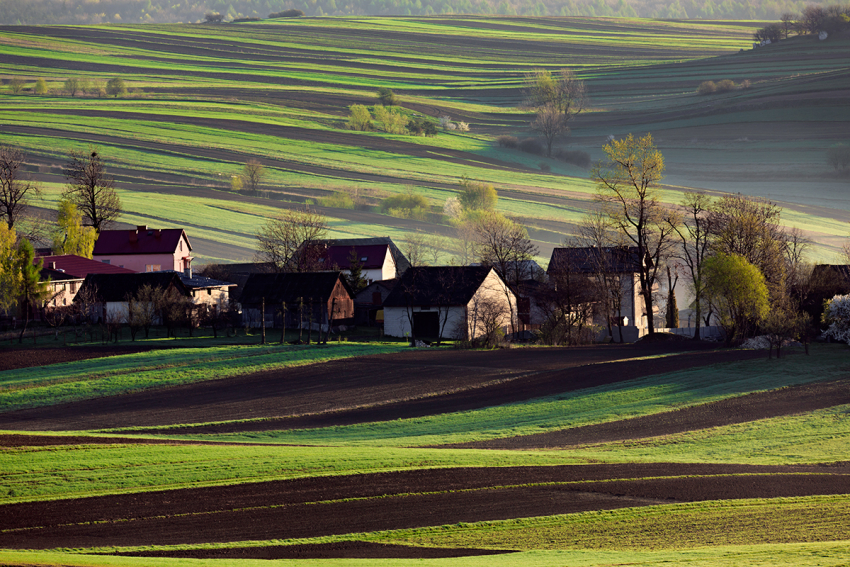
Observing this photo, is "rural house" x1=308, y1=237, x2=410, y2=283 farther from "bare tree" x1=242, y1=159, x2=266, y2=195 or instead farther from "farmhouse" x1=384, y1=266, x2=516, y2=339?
"bare tree" x1=242, y1=159, x2=266, y2=195

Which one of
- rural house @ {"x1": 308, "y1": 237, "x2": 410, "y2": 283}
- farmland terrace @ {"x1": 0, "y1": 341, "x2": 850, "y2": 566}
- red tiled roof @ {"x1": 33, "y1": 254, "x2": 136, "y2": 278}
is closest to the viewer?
farmland terrace @ {"x1": 0, "y1": 341, "x2": 850, "y2": 566}

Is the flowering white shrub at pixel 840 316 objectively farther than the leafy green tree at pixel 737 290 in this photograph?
No

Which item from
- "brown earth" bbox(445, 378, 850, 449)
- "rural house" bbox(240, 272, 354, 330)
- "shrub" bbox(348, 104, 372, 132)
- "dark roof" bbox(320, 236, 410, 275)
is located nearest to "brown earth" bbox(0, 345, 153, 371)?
"rural house" bbox(240, 272, 354, 330)

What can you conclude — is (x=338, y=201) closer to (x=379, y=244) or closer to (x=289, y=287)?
(x=379, y=244)

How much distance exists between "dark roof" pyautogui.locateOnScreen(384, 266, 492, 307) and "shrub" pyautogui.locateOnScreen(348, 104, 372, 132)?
12654 centimetres

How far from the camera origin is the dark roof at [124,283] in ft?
245

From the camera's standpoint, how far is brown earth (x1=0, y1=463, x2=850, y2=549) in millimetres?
20078

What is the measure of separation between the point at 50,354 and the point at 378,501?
1602 inches

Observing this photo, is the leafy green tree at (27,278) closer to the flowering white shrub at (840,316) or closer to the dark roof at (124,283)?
the dark roof at (124,283)

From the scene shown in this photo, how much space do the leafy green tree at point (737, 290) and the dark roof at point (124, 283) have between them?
4509cm

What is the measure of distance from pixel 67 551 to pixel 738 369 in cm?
4214

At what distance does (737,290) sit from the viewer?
61.9 meters

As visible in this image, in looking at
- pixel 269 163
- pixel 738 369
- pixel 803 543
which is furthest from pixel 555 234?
pixel 803 543

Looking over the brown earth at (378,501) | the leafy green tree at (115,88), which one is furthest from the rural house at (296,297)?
the leafy green tree at (115,88)
